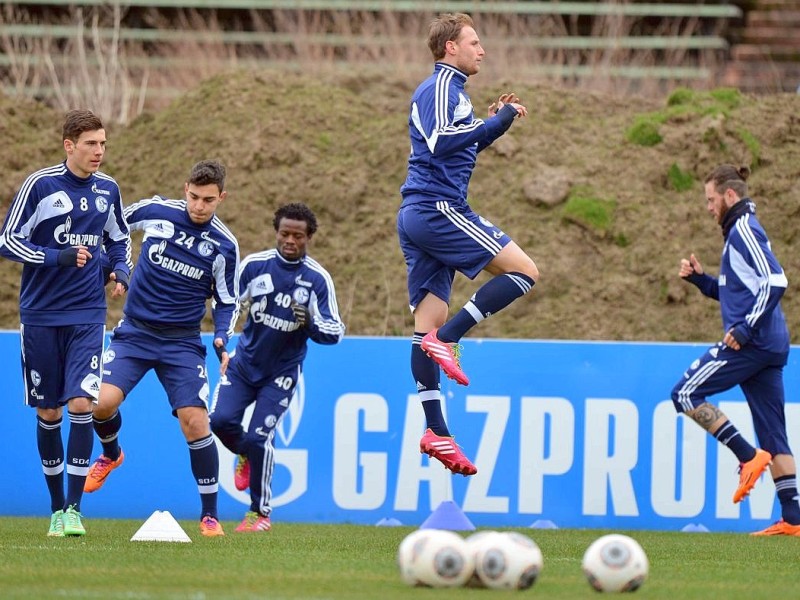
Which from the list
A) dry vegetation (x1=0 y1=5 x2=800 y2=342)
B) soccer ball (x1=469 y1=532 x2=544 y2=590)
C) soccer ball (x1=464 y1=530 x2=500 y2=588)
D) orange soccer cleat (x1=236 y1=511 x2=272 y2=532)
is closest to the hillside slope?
dry vegetation (x1=0 y1=5 x2=800 y2=342)

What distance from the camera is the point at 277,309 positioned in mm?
9828

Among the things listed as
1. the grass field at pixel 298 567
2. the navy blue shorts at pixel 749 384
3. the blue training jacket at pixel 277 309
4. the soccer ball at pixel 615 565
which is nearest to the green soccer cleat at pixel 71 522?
the grass field at pixel 298 567

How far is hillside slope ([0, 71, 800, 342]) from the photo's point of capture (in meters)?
14.9

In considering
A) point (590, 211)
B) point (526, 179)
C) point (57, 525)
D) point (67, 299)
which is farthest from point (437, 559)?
point (526, 179)

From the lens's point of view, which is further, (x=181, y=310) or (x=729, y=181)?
(x=729, y=181)

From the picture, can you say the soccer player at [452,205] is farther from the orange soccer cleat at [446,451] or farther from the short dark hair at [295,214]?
the short dark hair at [295,214]

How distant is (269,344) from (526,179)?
6.88 meters

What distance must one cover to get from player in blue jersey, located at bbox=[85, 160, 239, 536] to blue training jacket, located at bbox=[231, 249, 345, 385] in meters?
0.60

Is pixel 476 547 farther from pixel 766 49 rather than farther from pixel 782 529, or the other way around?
pixel 766 49

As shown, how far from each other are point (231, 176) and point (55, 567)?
33.5ft

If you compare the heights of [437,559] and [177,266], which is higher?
[177,266]

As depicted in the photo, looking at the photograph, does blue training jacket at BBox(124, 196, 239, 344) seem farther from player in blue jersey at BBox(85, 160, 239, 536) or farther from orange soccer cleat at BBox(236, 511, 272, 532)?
orange soccer cleat at BBox(236, 511, 272, 532)

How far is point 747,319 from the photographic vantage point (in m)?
9.58

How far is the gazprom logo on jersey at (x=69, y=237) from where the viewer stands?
8.40 metres
